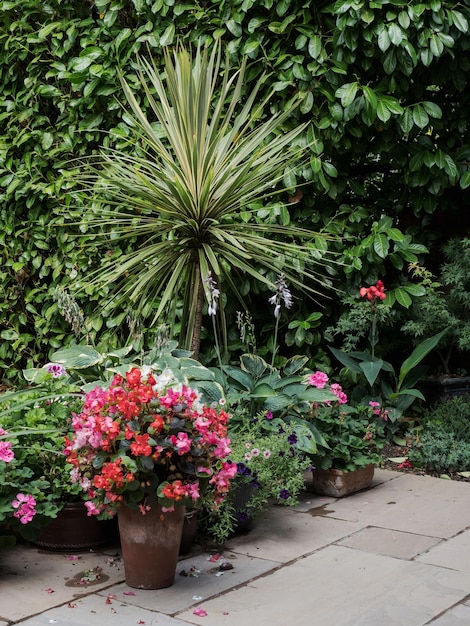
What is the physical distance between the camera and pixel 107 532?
10.1ft

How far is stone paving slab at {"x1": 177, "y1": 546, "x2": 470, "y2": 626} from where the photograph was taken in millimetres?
2436

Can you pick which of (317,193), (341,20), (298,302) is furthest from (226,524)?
(341,20)

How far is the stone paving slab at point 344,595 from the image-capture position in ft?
7.99

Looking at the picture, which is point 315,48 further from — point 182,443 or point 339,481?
point 182,443

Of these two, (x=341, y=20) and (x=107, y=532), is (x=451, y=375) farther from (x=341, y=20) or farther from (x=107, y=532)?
(x=107, y=532)

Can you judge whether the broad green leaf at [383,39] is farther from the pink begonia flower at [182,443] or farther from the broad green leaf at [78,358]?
the pink begonia flower at [182,443]

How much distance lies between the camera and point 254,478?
3145 millimetres

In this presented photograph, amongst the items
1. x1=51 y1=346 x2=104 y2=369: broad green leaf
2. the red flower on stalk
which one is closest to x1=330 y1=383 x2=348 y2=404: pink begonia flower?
the red flower on stalk

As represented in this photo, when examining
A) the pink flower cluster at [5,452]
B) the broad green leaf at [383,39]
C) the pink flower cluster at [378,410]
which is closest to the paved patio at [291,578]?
the pink flower cluster at [5,452]

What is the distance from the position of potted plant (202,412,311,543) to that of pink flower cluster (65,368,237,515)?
1.32ft

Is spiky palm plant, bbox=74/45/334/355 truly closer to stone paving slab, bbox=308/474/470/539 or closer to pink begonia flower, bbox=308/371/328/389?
pink begonia flower, bbox=308/371/328/389

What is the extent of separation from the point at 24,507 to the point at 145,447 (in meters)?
0.52

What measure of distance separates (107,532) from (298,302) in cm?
203

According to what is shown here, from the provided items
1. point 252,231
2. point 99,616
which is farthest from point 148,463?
point 252,231
